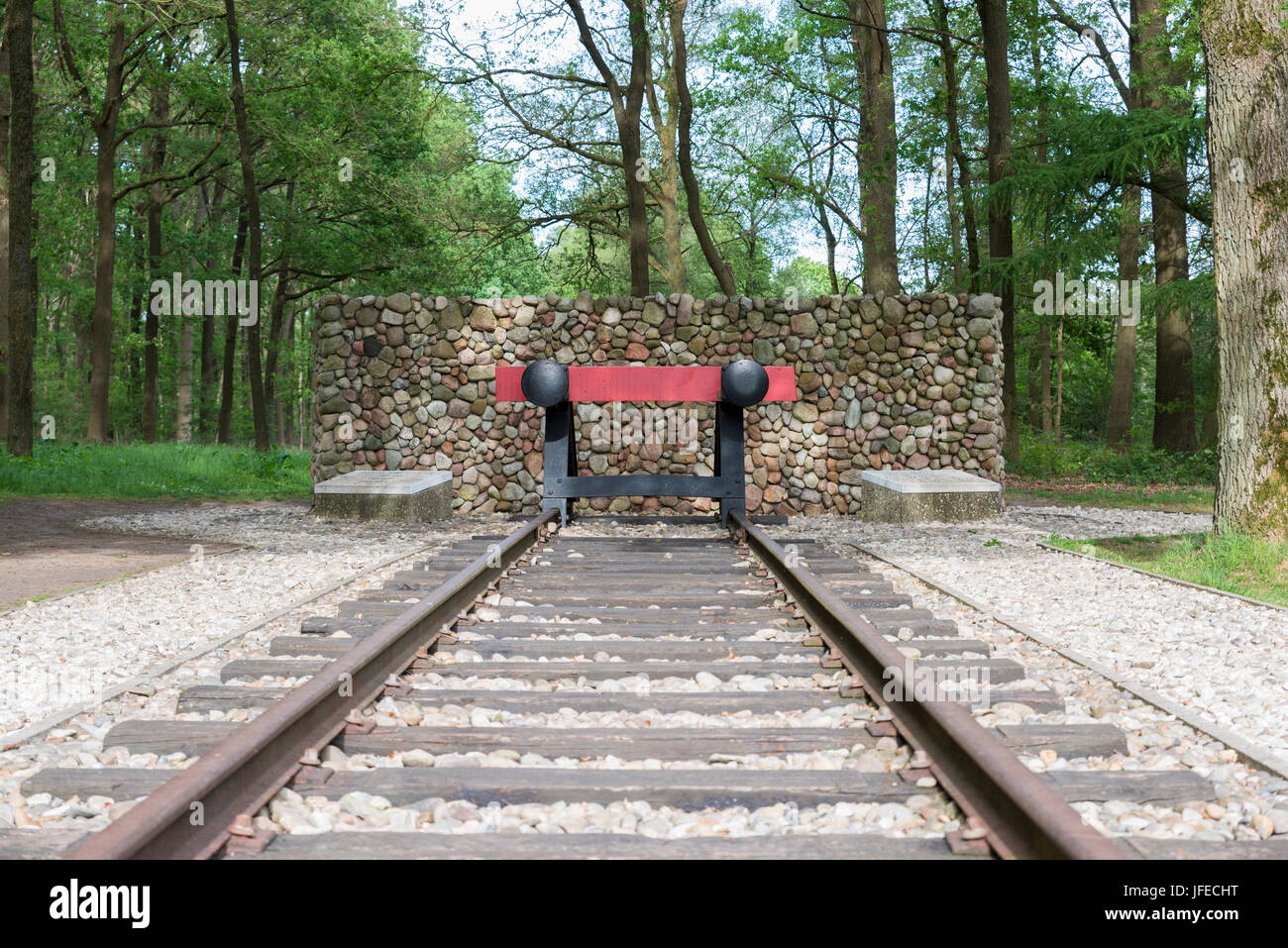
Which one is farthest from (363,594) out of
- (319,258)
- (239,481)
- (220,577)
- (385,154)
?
(319,258)

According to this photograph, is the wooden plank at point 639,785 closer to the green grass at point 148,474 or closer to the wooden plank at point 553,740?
the wooden plank at point 553,740

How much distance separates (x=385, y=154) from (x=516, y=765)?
2357cm

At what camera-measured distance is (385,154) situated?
24109 millimetres

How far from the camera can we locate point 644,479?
880cm

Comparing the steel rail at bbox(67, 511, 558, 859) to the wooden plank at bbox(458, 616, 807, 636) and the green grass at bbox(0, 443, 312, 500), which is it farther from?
the green grass at bbox(0, 443, 312, 500)

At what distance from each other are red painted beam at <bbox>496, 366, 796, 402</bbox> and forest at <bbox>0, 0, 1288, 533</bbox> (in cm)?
691

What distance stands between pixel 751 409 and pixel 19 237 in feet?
35.2

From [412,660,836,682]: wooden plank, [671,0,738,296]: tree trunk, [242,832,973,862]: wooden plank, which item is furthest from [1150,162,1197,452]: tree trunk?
[242,832,973,862]: wooden plank

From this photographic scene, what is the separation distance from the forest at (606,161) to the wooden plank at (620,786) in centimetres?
1180

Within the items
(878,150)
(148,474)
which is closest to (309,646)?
(148,474)

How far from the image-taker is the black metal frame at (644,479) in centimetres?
→ 877

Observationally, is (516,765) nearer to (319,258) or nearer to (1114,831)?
(1114,831)

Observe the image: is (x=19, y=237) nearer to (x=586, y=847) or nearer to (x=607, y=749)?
(x=607, y=749)

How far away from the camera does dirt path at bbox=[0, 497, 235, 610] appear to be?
679 cm
